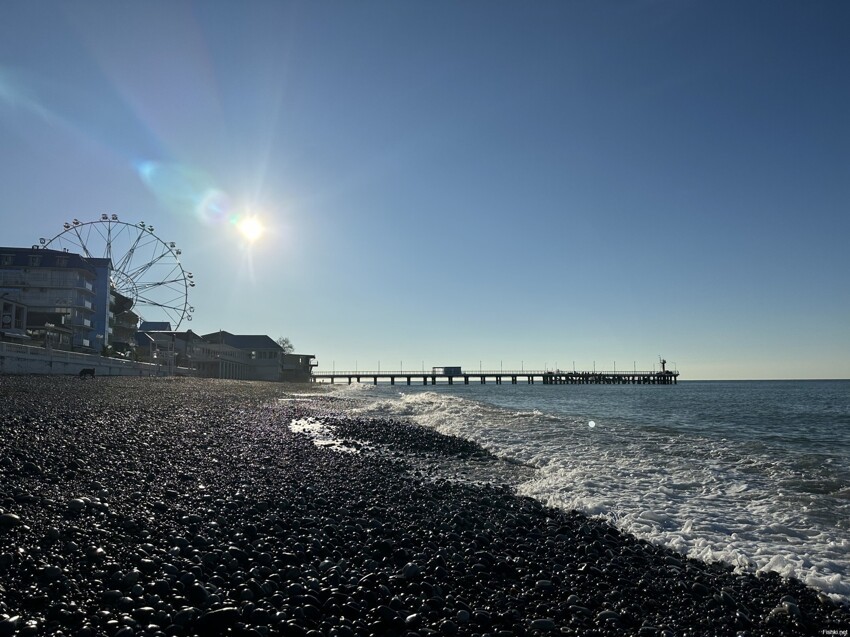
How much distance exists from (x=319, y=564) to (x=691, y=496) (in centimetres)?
653

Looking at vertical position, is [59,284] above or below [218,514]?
above

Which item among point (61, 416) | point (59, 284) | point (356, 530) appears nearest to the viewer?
point (356, 530)

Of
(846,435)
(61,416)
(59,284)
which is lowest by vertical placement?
(846,435)

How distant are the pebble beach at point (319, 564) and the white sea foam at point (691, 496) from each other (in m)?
0.49

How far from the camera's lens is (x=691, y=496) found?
8.40 m

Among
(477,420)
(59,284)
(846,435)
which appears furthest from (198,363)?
(846,435)

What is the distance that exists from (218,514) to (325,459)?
4.77 meters

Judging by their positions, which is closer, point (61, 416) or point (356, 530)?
point (356, 530)

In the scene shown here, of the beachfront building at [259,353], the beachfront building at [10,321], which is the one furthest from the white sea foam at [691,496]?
the beachfront building at [259,353]

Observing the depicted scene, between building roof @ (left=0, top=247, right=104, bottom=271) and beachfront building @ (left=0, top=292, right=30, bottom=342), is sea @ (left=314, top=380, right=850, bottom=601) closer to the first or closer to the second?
beachfront building @ (left=0, top=292, right=30, bottom=342)

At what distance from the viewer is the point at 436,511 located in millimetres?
6648

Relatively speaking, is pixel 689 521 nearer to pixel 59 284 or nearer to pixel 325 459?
pixel 325 459

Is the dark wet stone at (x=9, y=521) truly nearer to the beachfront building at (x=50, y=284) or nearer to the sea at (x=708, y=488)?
the sea at (x=708, y=488)

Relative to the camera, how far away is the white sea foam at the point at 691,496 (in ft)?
18.8
